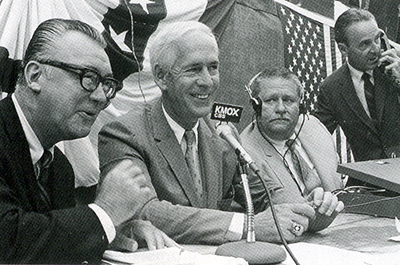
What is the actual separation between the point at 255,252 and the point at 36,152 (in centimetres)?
58

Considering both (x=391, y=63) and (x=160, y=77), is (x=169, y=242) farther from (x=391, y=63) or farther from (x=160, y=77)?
(x=391, y=63)

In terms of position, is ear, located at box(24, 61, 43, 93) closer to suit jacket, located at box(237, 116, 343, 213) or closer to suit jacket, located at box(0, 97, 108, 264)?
suit jacket, located at box(0, 97, 108, 264)

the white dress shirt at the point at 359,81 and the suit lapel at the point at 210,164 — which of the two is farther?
the white dress shirt at the point at 359,81

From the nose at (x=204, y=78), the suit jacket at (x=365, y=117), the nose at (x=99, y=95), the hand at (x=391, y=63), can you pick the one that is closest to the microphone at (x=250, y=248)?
the nose at (x=99, y=95)

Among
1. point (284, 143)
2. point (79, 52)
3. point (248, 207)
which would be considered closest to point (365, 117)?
point (284, 143)

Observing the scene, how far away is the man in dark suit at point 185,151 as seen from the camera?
1.57m

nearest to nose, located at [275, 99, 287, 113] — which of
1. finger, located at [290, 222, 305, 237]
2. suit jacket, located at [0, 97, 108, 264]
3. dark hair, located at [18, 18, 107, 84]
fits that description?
finger, located at [290, 222, 305, 237]

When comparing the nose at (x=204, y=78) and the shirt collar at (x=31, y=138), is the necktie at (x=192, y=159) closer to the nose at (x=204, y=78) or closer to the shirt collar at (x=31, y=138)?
the nose at (x=204, y=78)

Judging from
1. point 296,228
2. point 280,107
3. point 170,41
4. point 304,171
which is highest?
point 170,41

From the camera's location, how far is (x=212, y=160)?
1.84 meters

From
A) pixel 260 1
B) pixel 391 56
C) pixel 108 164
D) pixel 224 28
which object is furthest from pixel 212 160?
pixel 260 1

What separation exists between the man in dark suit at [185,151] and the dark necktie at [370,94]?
1.25m

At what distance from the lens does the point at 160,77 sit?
73.4 inches

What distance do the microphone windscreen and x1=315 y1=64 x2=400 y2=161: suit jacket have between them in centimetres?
163
